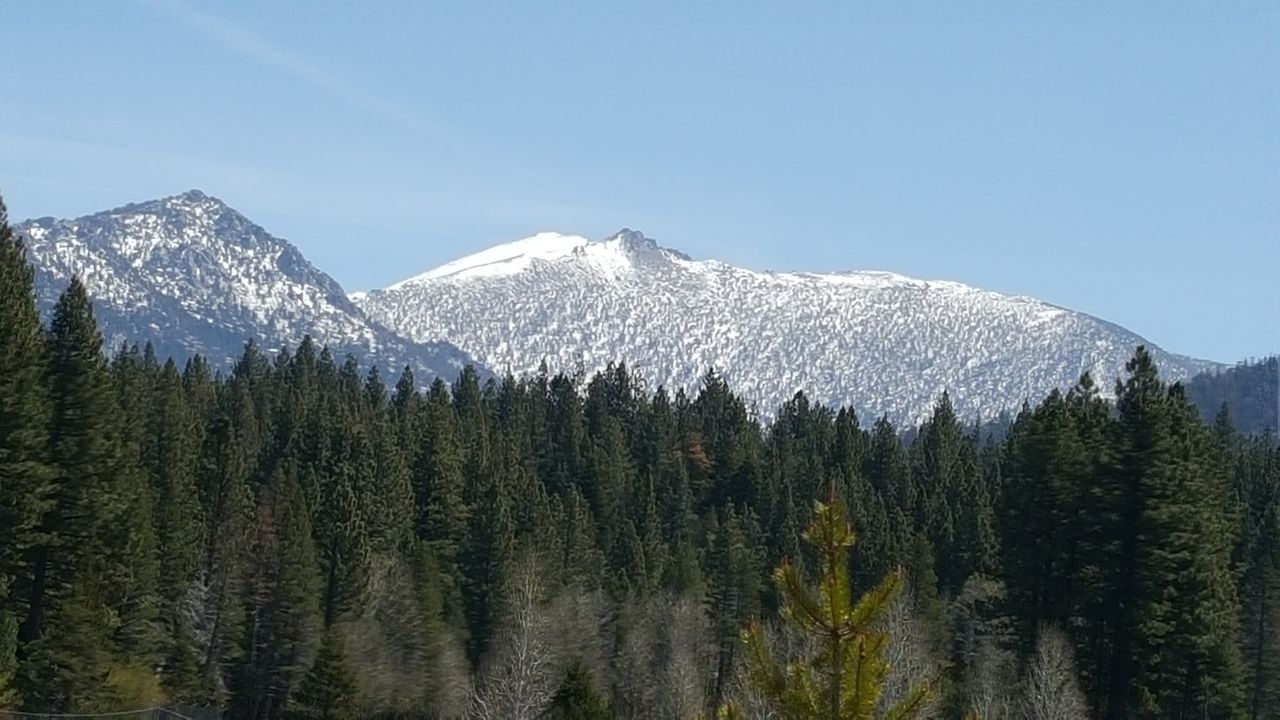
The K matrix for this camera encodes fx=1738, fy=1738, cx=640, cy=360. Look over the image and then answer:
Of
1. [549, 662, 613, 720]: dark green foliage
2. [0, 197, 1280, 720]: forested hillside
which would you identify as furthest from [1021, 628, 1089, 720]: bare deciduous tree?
[549, 662, 613, 720]: dark green foliage

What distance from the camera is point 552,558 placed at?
94062mm

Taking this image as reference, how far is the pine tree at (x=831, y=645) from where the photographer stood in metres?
16.9

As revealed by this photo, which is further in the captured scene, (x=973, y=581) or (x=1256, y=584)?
(x=973, y=581)

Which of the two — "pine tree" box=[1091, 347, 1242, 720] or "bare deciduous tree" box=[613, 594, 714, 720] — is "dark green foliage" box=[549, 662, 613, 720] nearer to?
"pine tree" box=[1091, 347, 1242, 720]

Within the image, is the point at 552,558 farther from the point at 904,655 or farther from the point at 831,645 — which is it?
the point at 831,645

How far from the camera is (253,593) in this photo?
79750 millimetres

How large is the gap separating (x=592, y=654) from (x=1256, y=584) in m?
32.4

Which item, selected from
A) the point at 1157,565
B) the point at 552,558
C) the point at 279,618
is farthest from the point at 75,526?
the point at 552,558

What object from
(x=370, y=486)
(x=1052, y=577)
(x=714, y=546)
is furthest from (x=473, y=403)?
(x=1052, y=577)

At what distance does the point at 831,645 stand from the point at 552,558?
77643 millimetres

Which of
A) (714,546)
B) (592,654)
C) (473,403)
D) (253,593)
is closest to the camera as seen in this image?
(253,593)

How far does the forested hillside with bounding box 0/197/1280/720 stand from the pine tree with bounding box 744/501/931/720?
0.79ft

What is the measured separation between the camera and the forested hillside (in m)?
50.9

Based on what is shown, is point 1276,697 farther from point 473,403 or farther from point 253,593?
point 473,403
